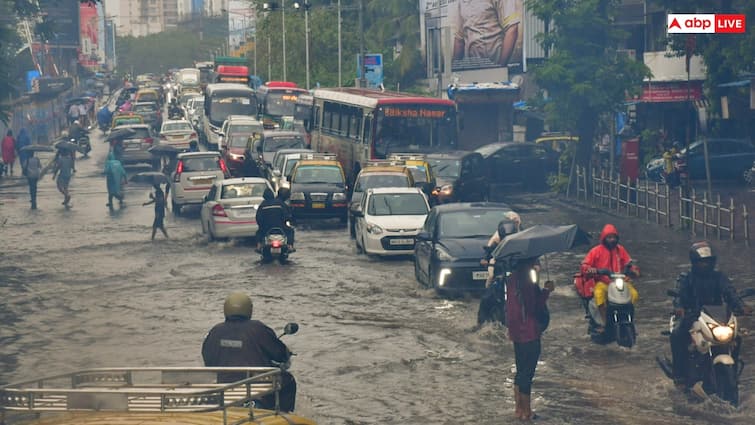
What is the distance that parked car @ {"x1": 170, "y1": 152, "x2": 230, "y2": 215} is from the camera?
3606cm

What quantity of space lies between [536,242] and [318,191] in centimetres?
1941

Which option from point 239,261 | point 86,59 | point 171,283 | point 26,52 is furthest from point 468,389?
point 86,59

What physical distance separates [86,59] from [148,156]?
5320 inches

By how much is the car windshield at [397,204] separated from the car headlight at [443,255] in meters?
5.86

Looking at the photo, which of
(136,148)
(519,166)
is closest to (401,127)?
(519,166)

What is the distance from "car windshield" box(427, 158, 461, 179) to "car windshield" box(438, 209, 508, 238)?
13784 millimetres

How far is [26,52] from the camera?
116 metres

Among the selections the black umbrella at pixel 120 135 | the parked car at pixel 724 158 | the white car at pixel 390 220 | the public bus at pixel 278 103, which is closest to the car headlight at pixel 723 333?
the white car at pixel 390 220

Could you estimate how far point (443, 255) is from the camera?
2106 centimetres

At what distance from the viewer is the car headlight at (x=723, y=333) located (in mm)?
12391

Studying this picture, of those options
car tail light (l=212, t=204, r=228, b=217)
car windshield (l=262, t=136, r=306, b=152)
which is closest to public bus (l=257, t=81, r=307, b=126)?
car windshield (l=262, t=136, r=306, b=152)

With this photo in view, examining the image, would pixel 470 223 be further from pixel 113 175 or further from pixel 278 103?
pixel 278 103

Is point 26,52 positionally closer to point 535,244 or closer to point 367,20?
A: point 367,20

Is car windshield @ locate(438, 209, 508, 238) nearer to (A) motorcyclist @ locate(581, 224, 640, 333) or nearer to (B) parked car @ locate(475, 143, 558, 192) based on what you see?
(A) motorcyclist @ locate(581, 224, 640, 333)
